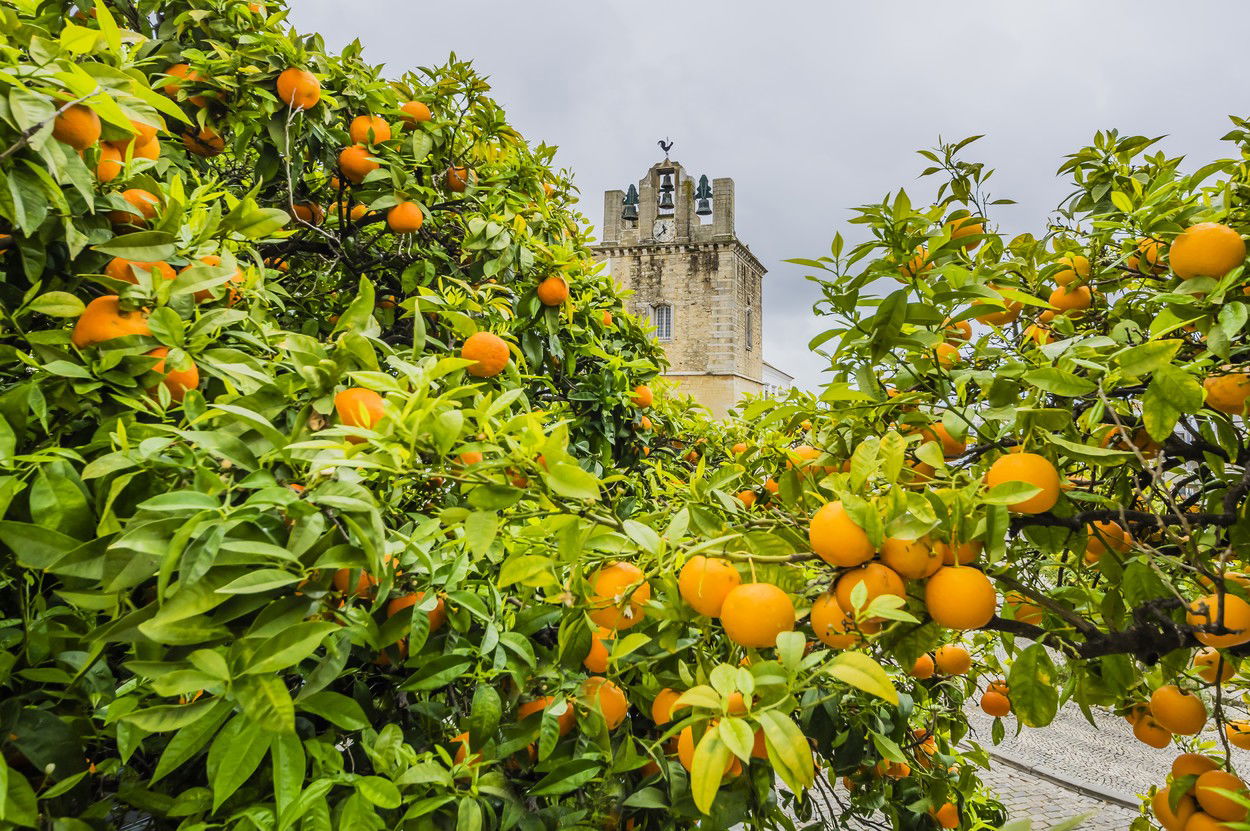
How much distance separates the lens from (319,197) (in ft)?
7.34

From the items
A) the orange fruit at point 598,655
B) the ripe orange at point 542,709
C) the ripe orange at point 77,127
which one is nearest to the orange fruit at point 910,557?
the orange fruit at point 598,655

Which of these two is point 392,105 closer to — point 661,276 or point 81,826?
point 81,826

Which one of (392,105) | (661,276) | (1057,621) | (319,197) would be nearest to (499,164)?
(392,105)

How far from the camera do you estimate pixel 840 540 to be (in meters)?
0.71

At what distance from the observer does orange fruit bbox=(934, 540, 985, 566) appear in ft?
2.43

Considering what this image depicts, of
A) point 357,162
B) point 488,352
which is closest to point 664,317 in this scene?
point 357,162

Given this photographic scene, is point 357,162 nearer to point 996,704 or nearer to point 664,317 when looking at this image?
point 996,704

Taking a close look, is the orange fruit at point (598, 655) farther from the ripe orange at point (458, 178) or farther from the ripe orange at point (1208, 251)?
the ripe orange at point (458, 178)

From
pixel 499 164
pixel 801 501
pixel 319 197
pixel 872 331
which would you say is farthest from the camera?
pixel 499 164

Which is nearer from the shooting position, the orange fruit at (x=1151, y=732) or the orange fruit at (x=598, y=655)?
the orange fruit at (x=598, y=655)

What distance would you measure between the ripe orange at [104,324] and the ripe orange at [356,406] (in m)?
0.33

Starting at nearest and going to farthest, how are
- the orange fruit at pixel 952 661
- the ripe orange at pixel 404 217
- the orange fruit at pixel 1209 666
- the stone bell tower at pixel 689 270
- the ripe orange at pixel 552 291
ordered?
the orange fruit at pixel 1209 666, the orange fruit at pixel 952 661, the ripe orange at pixel 404 217, the ripe orange at pixel 552 291, the stone bell tower at pixel 689 270

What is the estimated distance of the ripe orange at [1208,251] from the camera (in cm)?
84

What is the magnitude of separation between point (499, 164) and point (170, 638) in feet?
6.99
